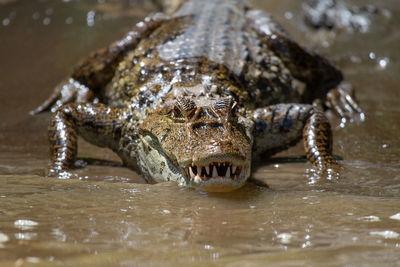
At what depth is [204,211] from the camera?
293 cm

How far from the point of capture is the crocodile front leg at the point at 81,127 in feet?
→ 14.0

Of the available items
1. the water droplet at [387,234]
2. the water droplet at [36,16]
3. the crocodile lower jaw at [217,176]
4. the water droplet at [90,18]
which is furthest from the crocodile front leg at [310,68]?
the water droplet at [36,16]

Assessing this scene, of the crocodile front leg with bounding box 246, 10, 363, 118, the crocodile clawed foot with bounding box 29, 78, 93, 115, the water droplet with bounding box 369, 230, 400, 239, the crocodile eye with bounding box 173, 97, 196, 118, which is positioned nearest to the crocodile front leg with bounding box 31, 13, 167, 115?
the crocodile clawed foot with bounding box 29, 78, 93, 115

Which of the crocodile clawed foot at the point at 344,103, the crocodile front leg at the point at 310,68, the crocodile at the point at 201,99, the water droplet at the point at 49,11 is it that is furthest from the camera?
the water droplet at the point at 49,11

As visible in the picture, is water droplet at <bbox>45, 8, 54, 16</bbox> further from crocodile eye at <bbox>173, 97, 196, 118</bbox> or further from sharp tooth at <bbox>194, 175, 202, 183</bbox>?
sharp tooth at <bbox>194, 175, 202, 183</bbox>

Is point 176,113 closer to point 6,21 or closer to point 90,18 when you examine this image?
point 90,18

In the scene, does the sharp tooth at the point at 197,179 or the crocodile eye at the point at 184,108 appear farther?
the crocodile eye at the point at 184,108

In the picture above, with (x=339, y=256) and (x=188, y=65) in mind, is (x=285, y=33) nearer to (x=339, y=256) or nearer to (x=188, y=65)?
(x=188, y=65)

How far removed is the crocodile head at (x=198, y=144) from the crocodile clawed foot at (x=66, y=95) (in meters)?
1.93

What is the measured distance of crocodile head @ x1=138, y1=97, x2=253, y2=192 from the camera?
3.03 metres

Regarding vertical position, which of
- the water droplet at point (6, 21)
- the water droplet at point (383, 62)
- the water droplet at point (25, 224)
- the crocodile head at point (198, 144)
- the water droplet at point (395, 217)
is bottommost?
the water droplet at point (25, 224)

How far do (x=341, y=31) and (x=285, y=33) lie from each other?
2.77 meters

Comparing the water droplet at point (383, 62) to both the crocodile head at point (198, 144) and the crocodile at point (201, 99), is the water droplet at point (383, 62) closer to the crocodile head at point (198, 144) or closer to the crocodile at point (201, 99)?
the crocodile at point (201, 99)

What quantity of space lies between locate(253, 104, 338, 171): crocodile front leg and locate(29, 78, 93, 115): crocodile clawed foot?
2148mm
